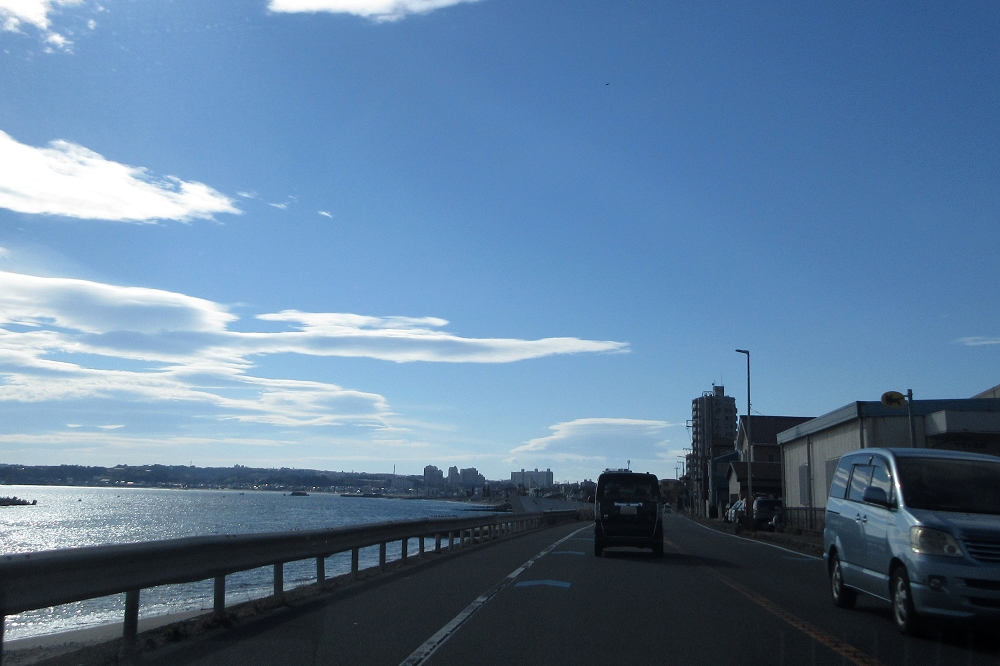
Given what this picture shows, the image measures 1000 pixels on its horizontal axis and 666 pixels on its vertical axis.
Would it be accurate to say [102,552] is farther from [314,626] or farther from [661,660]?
[661,660]

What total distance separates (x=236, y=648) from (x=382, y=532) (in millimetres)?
8398

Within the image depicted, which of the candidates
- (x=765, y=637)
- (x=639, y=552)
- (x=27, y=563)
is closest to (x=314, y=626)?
(x=27, y=563)

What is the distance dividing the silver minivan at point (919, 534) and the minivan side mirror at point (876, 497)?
1 cm

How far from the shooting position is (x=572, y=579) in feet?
52.2

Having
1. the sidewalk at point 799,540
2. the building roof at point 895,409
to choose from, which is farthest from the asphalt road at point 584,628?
the building roof at point 895,409

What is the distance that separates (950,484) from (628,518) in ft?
41.6

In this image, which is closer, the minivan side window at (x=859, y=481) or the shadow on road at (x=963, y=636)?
the shadow on road at (x=963, y=636)

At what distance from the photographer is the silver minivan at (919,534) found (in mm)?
8992

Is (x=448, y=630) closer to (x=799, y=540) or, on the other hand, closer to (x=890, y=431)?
(x=799, y=540)

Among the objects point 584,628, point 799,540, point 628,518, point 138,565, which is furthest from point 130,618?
point 799,540

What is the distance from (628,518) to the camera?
74.1 ft

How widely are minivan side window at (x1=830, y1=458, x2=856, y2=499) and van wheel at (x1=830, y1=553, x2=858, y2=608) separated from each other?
2.84 feet

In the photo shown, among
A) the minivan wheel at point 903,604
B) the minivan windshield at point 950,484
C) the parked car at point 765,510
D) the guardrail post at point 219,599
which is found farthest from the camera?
the parked car at point 765,510

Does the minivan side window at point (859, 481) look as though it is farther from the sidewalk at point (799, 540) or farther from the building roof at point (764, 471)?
the building roof at point (764, 471)
